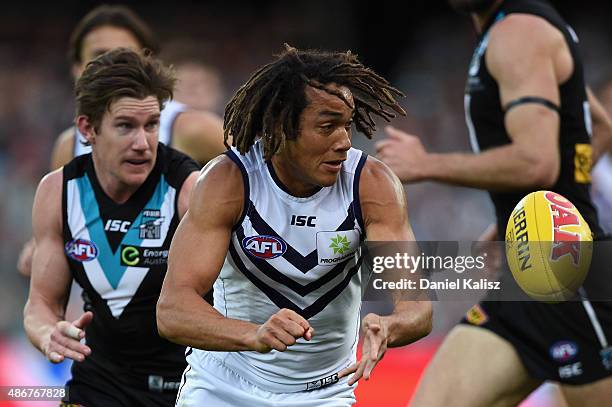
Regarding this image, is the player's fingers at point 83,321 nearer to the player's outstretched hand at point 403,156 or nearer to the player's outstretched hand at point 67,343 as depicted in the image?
the player's outstretched hand at point 67,343

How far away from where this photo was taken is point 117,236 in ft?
16.0

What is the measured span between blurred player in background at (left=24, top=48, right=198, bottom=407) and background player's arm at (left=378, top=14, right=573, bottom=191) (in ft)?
3.41

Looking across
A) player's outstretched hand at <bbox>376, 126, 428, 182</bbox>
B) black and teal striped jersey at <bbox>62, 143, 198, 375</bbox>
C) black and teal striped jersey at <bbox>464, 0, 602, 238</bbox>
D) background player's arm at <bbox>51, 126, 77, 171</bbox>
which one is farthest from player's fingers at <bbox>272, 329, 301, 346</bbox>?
background player's arm at <bbox>51, 126, 77, 171</bbox>

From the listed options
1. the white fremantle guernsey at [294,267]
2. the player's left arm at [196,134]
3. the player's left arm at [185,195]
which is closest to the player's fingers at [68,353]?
the white fremantle guernsey at [294,267]

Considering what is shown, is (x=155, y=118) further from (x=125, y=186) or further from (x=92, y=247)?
(x=92, y=247)

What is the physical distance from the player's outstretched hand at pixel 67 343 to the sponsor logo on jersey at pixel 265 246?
733mm

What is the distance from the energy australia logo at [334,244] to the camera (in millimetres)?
4113

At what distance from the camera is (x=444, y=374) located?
195 inches

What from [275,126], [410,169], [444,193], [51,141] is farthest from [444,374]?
[51,141]

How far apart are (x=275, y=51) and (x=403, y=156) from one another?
35.7 feet

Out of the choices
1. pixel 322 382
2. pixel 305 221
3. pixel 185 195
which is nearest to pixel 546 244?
pixel 305 221

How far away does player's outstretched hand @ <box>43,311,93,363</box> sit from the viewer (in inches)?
165

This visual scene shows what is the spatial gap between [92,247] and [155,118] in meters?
0.64

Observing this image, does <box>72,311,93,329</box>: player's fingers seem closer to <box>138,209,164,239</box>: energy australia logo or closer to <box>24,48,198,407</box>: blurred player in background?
<box>24,48,198,407</box>: blurred player in background
